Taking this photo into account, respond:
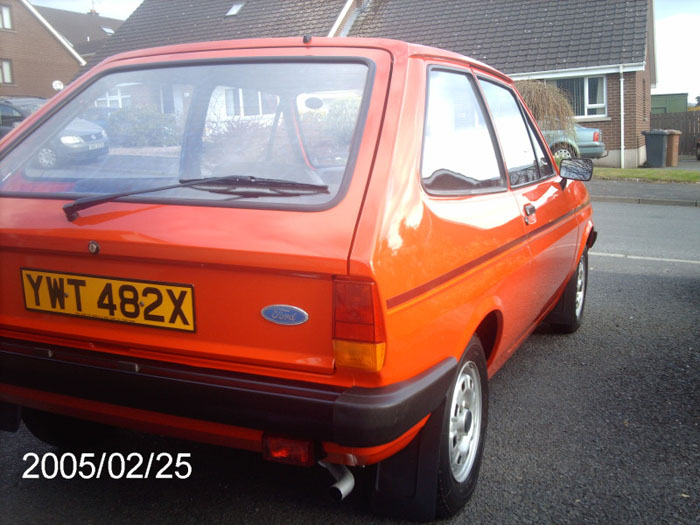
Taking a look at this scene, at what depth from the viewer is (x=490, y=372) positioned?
311 centimetres

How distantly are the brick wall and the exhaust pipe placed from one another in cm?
4422

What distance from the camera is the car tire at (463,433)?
2.54 m

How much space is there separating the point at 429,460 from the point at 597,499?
0.83 m

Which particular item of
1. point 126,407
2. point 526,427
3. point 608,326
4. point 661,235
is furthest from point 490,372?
point 661,235

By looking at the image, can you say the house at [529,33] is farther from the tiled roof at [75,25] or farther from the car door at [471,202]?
the tiled roof at [75,25]

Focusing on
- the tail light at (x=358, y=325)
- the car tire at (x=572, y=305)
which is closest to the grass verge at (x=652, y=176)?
the car tire at (x=572, y=305)

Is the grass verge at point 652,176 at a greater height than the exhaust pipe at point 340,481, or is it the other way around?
the exhaust pipe at point 340,481

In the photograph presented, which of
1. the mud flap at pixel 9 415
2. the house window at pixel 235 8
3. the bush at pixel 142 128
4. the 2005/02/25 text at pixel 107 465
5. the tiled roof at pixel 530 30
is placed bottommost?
the 2005/02/25 text at pixel 107 465

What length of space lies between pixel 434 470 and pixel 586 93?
2357 cm

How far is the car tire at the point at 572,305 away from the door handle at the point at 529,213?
138 centimetres

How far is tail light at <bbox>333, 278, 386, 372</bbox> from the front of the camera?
2.06 meters

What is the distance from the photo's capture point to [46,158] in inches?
109

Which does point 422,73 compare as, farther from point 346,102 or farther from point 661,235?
point 661,235

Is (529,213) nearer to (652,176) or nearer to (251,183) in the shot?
(251,183)
